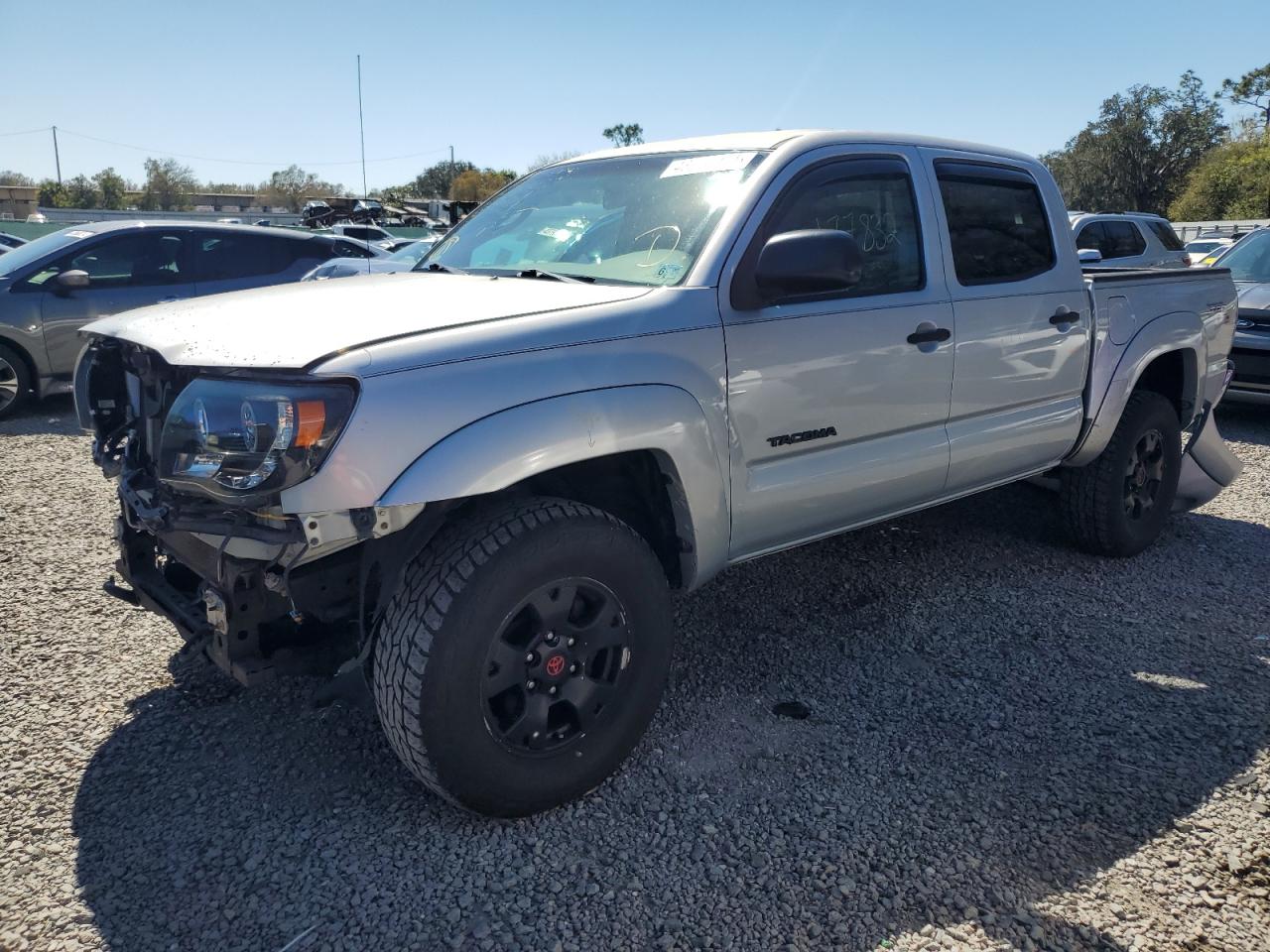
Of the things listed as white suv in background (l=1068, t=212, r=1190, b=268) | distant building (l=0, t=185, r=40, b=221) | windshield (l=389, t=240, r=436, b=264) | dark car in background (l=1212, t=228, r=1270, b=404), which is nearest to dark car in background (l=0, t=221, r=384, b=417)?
windshield (l=389, t=240, r=436, b=264)

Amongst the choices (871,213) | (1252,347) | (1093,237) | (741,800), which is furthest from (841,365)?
(1093,237)

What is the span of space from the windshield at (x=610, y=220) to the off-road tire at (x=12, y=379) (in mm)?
5859

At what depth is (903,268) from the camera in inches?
138

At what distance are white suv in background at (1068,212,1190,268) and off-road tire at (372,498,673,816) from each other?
36.7ft

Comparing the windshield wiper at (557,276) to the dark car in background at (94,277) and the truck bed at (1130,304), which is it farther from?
the dark car in background at (94,277)

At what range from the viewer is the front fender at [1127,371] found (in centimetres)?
430

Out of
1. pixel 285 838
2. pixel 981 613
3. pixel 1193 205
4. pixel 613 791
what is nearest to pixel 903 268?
pixel 981 613

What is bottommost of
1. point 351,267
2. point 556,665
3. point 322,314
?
point 556,665

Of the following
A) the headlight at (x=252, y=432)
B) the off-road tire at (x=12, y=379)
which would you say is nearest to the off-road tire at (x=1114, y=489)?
the headlight at (x=252, y=432)

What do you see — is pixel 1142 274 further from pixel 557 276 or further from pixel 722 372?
pixel 557 276

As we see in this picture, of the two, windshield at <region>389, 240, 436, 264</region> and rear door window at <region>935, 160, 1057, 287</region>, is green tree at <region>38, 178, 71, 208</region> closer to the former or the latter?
windshield at <region>389, 240, 436, 264</region>

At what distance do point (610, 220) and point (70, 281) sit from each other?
655 cm

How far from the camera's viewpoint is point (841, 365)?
10.3 feet

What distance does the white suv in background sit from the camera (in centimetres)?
1189
